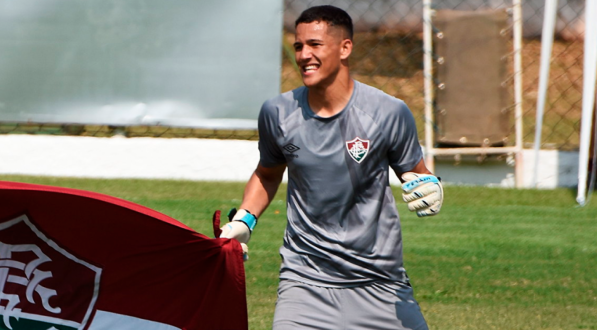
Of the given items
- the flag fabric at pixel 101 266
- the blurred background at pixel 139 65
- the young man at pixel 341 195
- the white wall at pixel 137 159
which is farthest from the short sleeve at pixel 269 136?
the blurred background at pixel 139 65

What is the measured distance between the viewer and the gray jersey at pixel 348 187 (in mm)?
3445

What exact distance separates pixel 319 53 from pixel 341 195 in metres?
0.58

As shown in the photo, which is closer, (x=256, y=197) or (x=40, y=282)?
(x=40, y=282)

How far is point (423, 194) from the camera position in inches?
133

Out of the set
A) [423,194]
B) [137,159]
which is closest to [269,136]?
[423,194]

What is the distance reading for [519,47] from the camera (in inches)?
373

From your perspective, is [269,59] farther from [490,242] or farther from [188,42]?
[490,242]

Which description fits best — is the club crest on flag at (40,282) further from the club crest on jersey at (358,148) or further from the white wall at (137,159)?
the white wall at (137,159)

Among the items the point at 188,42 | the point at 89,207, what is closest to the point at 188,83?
the point at 188,42

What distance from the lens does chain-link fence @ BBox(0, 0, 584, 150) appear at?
10.1 meters

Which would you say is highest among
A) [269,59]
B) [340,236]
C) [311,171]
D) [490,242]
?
[269,59]

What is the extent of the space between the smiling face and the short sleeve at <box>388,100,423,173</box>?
304 mm

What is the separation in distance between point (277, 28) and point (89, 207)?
262 inches

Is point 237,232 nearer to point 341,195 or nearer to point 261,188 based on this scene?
point 261,188
